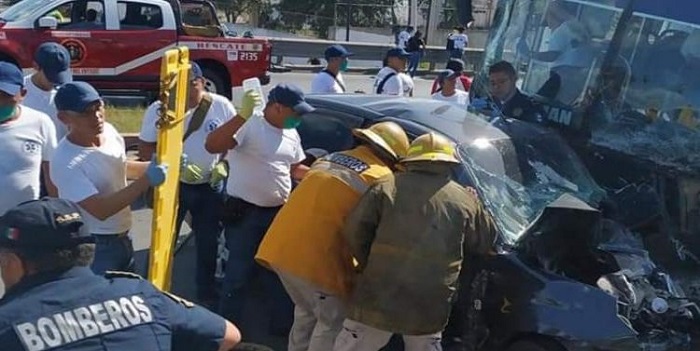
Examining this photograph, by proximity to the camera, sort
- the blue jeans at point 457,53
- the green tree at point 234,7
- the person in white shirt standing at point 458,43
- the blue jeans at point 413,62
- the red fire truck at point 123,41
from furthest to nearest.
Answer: the green tree at point 234,7, the blue jeans at point 413,62, the person in white shirt standing at point 458,43, the blue jeans at point 457,53, the red fire truck at point 123,41

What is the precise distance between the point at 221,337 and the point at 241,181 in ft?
8.94

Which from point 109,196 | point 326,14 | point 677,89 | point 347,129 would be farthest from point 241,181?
point 326,14

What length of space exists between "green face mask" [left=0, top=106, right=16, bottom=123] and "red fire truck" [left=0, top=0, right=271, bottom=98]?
31.9ft

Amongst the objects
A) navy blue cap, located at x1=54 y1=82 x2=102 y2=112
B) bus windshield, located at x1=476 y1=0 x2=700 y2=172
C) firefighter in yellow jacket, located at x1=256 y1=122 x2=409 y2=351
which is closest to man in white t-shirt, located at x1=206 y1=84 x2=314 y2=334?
firefighter in yellow jacket, located at x1=256 y1=122 x2=409 y2=351

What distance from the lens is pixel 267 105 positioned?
17.4ft

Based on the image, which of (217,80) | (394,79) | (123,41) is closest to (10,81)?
(394,79)

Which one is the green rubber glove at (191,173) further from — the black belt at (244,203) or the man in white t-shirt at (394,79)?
the man in white t-shirt at (394,79)

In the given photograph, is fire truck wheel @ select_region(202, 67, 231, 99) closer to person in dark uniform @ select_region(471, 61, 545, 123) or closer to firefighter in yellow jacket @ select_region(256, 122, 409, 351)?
person in dark uniform @ select_region(471, 61, 545, 123)

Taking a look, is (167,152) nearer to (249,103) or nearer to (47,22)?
(249,103)

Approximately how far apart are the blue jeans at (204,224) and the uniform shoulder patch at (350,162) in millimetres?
1462

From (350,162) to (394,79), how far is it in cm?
525

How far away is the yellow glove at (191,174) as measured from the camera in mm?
5545

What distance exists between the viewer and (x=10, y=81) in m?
4.53

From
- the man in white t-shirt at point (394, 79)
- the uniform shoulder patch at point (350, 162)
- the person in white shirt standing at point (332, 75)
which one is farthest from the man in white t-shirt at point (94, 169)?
the man in white t-shirt at point (394, 79)
